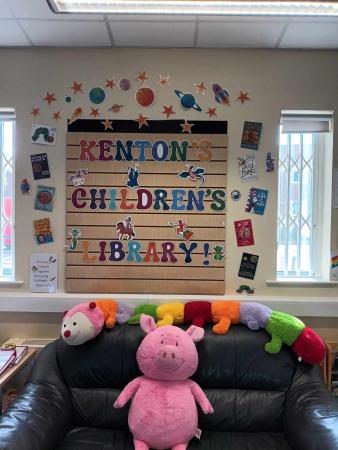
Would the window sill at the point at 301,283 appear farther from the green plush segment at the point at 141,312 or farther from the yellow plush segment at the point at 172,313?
the green plush segment at the point at 141,312

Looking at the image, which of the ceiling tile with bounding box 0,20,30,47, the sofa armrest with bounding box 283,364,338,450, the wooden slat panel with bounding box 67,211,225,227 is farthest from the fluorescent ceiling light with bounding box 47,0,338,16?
the sofa armrest with bounding box 283,364,338,450

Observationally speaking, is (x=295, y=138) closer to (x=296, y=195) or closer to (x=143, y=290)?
(x=296, y=195)

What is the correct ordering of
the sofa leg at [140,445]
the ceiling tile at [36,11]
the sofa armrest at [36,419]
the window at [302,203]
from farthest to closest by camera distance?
the window at [302,203], the ceiling tile at [36,11], the sofa leg at [140,445], the sofa armrest at [36,419]

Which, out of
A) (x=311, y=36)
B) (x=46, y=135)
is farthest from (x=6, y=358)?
(x=311, y=36)

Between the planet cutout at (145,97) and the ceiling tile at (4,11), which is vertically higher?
the ceiling tile at (4,11)

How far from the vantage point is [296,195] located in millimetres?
2432

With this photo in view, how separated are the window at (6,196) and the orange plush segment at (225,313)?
139 cm

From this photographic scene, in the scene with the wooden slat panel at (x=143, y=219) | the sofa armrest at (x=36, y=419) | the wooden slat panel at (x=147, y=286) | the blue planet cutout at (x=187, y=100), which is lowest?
the sofa armrest at (x=36, y=419)

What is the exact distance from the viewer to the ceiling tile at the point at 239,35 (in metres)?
2.01

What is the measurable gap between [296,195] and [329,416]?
4.40 ft

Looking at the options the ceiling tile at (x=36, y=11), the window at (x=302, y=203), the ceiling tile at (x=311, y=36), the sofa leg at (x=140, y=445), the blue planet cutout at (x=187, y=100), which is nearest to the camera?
the sofa leg at (x=140, y=445)

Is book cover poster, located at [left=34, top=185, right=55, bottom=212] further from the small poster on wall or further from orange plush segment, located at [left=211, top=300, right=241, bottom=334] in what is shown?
orange plush segment, located at [left=211, top=300, right=241, bottom=334]

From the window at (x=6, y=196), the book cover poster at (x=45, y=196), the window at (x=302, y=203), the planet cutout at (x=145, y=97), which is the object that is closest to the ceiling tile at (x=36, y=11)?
the planet cutout at (x=145, y=97)

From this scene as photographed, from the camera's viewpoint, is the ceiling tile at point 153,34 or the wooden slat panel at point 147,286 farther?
the wooden slat panel at point 147,286
